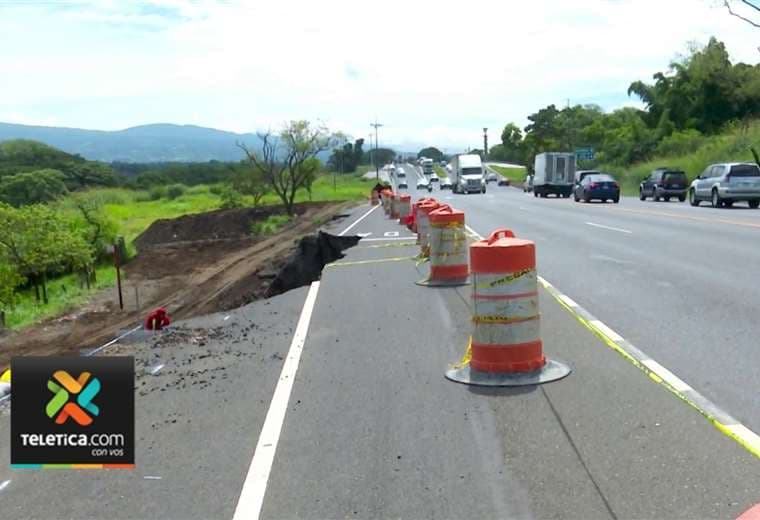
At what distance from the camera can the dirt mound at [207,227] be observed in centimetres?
6112

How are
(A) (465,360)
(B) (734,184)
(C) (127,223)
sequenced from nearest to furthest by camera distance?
(A) (465,360)
(B) (734,184)
(C) (127,223)

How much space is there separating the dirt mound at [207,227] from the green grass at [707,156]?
90.7ft

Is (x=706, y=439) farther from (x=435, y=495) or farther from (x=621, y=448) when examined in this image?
(x=435, y=495)

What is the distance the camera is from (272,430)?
20.8 ft

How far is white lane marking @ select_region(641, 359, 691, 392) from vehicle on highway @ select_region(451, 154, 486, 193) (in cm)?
6406

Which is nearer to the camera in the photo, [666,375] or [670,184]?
[666,375]

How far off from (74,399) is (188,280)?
3534 cm

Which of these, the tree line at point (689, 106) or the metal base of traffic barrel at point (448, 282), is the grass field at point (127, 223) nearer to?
the metal base of traffic barrel at point (448, 282)

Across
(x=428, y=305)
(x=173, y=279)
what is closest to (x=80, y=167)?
(x=173, y=279)

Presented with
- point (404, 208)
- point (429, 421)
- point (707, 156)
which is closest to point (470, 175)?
point (707, 156)

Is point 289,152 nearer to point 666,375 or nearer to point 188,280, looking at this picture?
point 188,280

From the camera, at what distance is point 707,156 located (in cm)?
5688

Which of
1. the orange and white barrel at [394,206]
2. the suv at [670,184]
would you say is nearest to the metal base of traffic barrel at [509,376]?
the orange and white barrel at [394,206]

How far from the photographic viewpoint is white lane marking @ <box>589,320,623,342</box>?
29.6 ft
